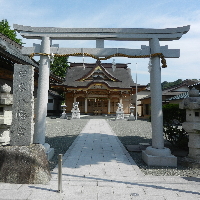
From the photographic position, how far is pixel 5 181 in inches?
150

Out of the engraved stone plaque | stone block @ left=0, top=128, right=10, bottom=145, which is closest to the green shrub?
the engraved stone plaque

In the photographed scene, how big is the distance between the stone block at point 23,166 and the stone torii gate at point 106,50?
1.37m

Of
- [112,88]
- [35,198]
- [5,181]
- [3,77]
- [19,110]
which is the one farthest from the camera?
[112,88]

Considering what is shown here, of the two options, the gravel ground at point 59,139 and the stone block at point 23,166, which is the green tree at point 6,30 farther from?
the stone block at point 23,166

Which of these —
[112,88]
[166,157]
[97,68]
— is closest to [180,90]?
[112,88]

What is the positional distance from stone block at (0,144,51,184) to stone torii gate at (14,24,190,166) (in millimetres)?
1370

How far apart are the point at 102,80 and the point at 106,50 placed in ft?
64.9

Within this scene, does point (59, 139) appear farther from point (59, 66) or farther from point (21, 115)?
point (59, 66)

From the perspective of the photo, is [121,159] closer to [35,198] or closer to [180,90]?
[35,198]

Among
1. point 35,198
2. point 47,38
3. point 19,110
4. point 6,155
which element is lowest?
point 35,198

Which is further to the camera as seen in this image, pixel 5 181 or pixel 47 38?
pixel 47 38

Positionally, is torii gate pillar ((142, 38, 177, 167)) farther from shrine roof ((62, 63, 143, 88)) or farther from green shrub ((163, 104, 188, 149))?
shrine roof ((62, 63, 143, 88))

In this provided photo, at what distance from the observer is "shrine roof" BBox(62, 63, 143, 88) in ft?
85.8

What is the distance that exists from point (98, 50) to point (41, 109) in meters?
2.69
